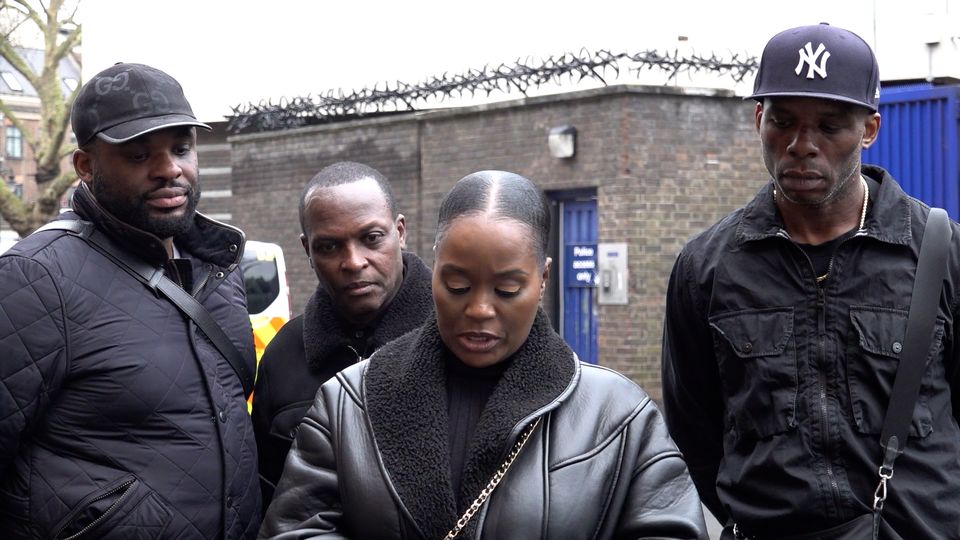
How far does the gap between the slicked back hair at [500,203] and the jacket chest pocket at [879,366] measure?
98 cm

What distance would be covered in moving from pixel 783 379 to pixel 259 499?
147 cm

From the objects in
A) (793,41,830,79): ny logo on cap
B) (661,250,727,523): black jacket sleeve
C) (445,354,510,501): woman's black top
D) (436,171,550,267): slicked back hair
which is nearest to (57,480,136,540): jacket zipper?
(445,354,510,501): woman's black top

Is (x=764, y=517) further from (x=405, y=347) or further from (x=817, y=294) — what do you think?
(x=405, y=347)

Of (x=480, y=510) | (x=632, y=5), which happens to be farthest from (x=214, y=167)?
(x=480, y=510)

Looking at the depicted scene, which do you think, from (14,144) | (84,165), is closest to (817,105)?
(84,165)

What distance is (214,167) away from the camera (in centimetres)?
1831

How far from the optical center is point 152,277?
11.2 feet

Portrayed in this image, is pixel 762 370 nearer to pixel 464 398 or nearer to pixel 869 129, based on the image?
pixel 869 129

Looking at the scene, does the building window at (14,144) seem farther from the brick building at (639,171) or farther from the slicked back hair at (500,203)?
the slicked back hair at (500,203)

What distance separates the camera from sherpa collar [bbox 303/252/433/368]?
3588 mm

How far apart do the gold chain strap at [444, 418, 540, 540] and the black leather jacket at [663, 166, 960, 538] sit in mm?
933

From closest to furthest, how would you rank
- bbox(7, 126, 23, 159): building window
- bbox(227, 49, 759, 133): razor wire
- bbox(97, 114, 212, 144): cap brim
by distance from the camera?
bbox(97, 114, 212, 144): cap brim → bbox(227, 49, 759, 133): razor wire → bbox(7, 126, 23, 159): building window

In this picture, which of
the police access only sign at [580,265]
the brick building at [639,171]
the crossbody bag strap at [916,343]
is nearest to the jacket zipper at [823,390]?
the crossbody bag strap at [916,343]

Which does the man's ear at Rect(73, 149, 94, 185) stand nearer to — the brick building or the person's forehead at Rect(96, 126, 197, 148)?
the person's forehead at Rect(96, 126, 197, 148)
